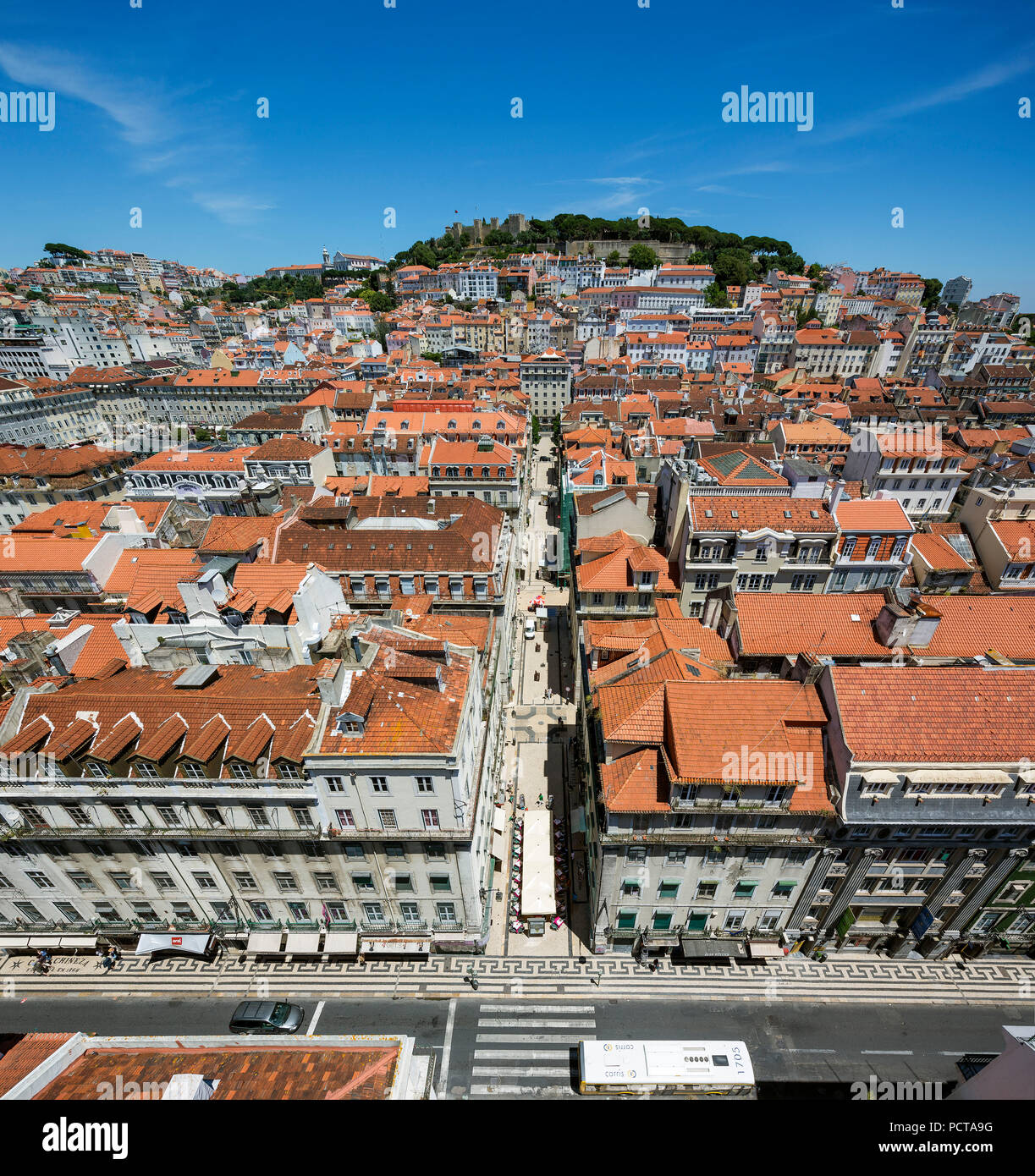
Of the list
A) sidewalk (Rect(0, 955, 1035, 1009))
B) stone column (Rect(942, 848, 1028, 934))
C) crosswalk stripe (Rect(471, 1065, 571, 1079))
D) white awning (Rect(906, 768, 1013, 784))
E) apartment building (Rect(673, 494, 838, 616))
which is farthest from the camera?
apartment building (Rect(673, 494, 838, 616))

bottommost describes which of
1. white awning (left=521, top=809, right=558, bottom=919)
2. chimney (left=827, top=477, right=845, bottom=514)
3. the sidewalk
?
A: the sidewalk

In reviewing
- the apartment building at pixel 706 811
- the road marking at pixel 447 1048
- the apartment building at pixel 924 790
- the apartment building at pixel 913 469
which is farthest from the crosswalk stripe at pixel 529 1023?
the apartment building at pixel 913 469

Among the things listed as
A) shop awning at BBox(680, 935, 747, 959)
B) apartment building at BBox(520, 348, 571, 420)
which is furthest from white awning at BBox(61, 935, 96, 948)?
apartment building at BBox(520, 348, 571, 420)

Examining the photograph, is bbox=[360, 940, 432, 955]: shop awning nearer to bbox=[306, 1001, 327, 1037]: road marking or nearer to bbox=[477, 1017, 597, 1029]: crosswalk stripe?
bbox=[306, 1001, 327, 1037]: road marking

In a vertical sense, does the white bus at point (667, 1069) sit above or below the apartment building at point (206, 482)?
below

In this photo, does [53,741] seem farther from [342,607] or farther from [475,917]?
[475,917]

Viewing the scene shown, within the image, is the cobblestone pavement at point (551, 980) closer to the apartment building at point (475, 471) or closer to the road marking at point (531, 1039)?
the road marking at point (531, 1039)

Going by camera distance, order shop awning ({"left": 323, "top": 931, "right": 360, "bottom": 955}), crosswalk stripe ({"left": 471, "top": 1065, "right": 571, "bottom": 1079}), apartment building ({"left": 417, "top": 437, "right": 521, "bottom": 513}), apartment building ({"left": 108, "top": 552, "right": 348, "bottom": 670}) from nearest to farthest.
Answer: crosswalk stripe ({"left": 471, "top": 1065, "right": 571, "bottom": 1079}) → shop awning ({"left": 323, "top": 931, "right": 360, "bottom": 955}) → apartment building ({"left": 108, "top": 552, "right": 348, "bottom": 670}) → apartment building ({"left": 417, "top": 437, "right": 521, "bottom": 513})
